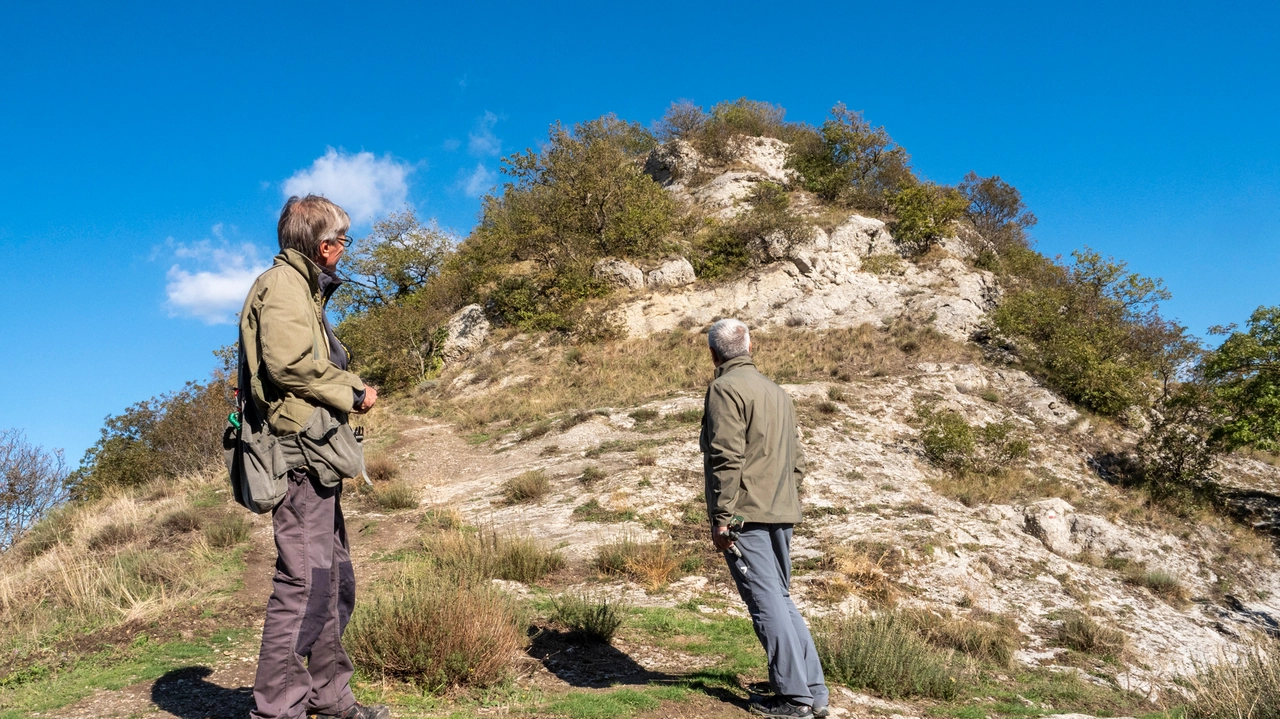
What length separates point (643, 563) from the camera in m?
7.28

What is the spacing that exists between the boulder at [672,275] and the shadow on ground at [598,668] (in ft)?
76.5

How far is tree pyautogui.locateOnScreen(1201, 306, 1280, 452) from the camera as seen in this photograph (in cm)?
1525

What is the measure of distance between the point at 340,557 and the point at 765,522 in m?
2.03

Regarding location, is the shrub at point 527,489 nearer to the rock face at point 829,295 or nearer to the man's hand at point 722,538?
the man's hand at point 722,538

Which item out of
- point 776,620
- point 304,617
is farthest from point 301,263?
point 776,620

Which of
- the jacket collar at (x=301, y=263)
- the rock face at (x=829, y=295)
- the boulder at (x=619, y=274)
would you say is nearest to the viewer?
the jacket collar at (x=301, y=263)

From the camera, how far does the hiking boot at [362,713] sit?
3.11 metres

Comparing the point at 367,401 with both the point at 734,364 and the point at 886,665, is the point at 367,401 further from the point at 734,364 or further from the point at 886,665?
the point at 886,665

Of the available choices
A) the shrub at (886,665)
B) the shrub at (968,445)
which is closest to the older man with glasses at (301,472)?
the shrub at (886,665)

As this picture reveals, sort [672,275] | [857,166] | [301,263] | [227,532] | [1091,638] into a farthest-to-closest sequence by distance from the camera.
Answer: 1. [857,166]
2. [672,275]
3. [227,532]
4. [1091,638]
5. [301,263]

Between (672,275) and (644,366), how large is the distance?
672 centimetres

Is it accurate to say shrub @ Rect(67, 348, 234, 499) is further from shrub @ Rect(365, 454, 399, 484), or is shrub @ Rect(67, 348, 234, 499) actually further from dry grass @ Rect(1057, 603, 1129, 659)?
dry grass @ Rect(1057, 603, 1129, 659)

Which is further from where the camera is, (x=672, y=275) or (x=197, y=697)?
(x=672, y=275)

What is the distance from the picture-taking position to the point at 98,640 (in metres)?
4.92
